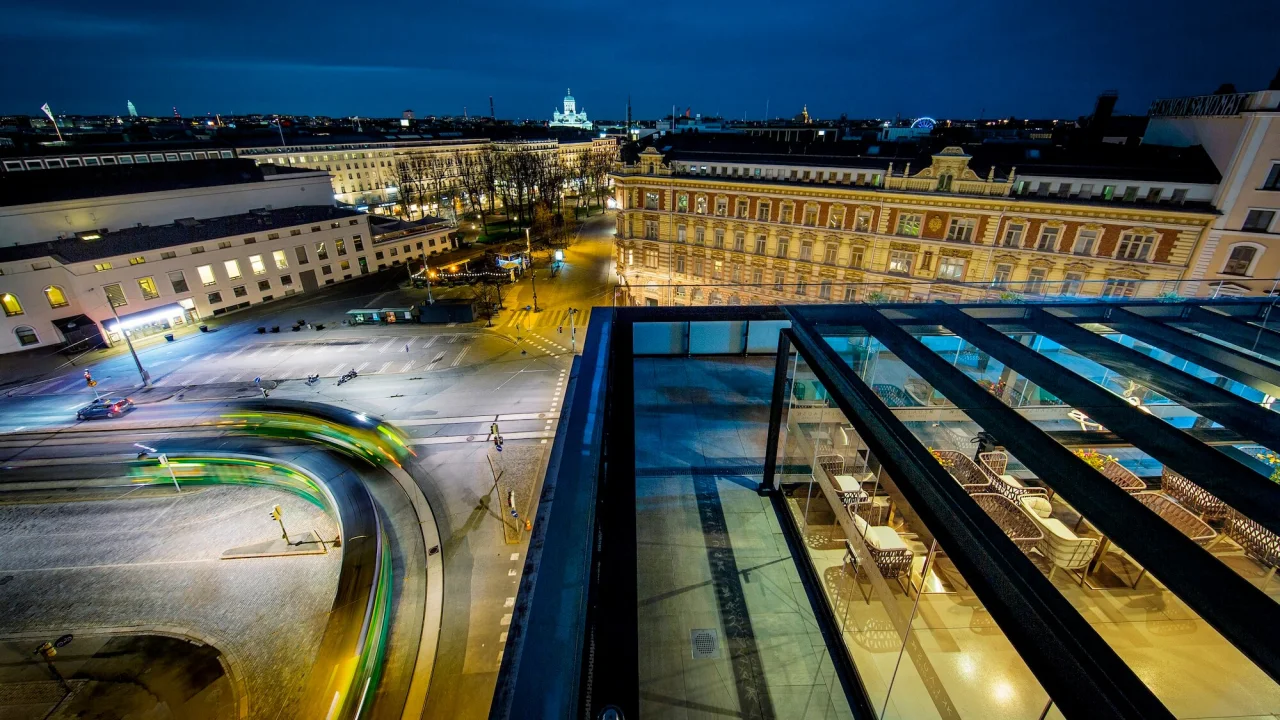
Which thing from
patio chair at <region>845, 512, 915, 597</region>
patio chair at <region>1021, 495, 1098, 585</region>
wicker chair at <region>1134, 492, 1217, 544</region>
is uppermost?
wicker chair at <region>1134, 492, 1217, 544</region>

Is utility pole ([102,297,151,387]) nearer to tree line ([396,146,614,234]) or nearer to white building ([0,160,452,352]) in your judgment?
white building ([0,160,452,352])

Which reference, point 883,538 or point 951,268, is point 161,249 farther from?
point 951,268

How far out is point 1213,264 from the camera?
25828 mm

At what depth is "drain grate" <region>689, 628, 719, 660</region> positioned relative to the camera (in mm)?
6707

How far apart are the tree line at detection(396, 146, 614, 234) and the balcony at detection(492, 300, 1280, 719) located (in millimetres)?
76832

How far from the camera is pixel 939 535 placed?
4.26m

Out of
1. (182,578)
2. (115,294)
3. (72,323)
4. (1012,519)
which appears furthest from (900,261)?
(72,323)

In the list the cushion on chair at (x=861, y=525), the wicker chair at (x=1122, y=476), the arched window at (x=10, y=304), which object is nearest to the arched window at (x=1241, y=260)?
the wicker chair at (x=1122, y=476)

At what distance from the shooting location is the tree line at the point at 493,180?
280 feet

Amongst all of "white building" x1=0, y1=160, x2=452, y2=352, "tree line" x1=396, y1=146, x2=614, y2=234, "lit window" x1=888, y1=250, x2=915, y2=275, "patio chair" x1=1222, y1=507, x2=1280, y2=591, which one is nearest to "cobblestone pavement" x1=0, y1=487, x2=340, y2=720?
"patio chair" x1=1222, y1=507, x2=1280, y2=591

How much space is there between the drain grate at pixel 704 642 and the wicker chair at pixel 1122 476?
5.23 m

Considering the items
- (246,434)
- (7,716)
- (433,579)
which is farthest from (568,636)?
(246,434)

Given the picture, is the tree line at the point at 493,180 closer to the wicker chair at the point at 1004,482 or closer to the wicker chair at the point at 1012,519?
the wicker chair at the point at 1004,482

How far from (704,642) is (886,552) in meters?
3.00
